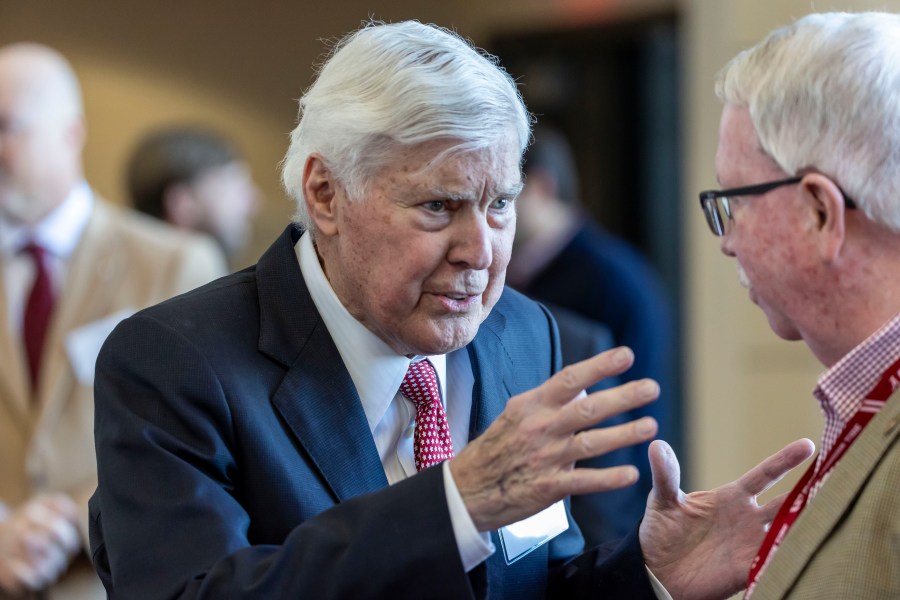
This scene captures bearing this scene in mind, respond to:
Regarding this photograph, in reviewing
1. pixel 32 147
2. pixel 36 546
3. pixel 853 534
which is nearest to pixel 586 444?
pixel 853 534

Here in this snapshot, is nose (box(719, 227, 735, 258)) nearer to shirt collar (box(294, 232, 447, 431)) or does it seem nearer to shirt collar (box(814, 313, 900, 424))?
shirt collar (box(814, 313, 900, 424))

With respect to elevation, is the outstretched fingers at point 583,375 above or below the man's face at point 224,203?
above

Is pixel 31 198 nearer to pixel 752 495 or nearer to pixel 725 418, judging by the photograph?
pixel 752 495

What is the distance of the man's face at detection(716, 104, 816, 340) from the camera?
1692 millimetres

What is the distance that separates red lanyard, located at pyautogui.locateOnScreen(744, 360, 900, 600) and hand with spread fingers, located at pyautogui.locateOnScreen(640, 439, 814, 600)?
0.12 m

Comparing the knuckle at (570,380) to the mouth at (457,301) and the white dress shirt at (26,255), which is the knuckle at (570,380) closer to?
the mouth at (457,301)

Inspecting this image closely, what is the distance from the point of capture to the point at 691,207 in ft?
18.9

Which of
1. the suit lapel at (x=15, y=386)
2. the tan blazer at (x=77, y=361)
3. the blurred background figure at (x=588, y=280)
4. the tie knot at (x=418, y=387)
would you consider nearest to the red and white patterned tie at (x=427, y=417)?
the tie knot at (x=418, y=387)

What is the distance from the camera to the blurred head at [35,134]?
3416mm

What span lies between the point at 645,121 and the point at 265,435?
574 centimetres

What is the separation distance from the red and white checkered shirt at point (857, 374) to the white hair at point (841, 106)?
0.50 feet

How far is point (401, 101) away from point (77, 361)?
1660mm

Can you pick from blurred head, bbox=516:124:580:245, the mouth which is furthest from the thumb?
blurred head, bbox=516:124:580:245

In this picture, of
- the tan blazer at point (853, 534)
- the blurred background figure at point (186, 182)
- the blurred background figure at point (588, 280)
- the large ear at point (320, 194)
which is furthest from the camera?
the blurred background figure at point (186, 182)
